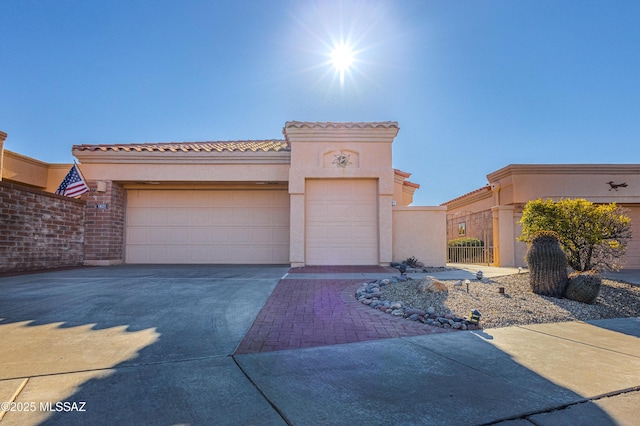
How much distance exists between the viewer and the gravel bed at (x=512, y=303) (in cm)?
563

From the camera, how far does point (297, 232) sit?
12.0 meters

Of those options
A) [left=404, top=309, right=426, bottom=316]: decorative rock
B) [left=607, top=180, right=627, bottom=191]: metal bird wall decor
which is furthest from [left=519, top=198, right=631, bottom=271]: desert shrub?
[left=607, top=180, right=627, bottom=191]: metal bird wall decor

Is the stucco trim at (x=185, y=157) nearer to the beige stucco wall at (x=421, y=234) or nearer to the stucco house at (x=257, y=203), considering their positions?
the stucco house at (x=257, y=203)

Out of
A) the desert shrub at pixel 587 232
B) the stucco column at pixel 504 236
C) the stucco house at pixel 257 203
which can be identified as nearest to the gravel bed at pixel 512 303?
the desert shrub at pixel 587 232

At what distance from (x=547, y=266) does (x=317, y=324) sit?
5083mm

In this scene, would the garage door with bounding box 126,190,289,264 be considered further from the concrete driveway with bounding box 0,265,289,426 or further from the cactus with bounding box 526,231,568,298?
the cactus with bounding box 526,231,568,298

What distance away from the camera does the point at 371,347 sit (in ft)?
13.2

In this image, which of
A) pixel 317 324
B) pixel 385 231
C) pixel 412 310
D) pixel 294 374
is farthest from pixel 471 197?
pixel 294 374

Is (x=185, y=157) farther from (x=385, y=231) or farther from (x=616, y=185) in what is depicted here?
(x=616, y=185)

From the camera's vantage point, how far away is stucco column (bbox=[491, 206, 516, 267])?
13492 millimetres

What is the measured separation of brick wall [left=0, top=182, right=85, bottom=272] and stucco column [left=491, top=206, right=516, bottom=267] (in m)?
15.5

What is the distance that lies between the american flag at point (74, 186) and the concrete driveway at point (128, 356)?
6062mm

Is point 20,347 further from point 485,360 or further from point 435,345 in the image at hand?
point 485,360

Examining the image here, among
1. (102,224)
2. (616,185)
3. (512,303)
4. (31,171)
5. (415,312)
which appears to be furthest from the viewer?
(31,171)
